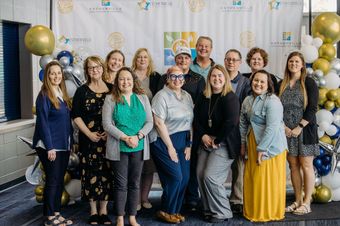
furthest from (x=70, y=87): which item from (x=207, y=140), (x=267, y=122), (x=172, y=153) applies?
(x=267, y=122)

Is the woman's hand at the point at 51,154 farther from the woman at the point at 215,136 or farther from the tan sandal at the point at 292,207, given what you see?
the tan sandal at the point at 292,207

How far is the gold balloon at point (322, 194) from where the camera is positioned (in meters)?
4.38

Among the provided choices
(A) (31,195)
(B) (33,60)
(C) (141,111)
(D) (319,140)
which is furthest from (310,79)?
(B) (33,60)

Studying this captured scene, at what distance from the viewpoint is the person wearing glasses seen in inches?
159

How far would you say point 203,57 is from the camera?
420 cm

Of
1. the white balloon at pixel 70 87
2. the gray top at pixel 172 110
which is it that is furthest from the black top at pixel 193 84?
the white balloon at pixel 70 87

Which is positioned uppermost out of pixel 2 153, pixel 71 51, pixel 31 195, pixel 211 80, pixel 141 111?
pixel 71 51

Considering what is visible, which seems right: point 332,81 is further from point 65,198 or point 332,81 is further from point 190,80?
point 65,198

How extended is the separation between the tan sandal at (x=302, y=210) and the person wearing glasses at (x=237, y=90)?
0.50 metres

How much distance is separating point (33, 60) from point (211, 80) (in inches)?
120

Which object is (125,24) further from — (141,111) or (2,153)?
(2,153)

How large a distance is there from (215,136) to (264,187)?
0.60m

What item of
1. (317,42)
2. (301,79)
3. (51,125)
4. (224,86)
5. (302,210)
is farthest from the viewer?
(317,42)

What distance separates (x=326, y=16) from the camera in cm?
435
